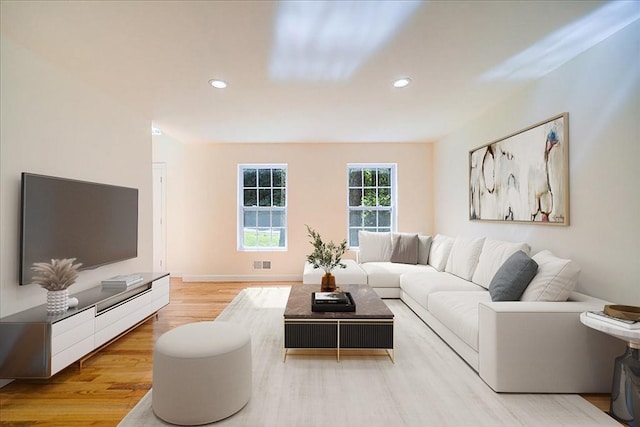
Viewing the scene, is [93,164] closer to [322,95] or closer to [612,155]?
[322,95]

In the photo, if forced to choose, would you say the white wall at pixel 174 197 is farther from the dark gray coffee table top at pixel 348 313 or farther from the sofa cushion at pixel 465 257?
the sofa cushion at pixel 465 257

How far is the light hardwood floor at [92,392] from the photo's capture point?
76.5 inches

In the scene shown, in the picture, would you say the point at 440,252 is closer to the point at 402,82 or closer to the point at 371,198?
the point at 371,198

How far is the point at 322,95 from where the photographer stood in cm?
345

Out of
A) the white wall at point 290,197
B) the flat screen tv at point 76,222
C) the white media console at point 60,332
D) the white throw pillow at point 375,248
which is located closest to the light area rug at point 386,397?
the white media console at point 60,332

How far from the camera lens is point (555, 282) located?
2.39 m

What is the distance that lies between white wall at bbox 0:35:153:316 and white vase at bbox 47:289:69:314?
0.93ft

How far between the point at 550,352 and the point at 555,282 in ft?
1.76

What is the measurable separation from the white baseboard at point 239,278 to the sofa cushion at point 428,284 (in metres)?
2.27

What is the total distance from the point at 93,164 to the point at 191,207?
2645 millimetres

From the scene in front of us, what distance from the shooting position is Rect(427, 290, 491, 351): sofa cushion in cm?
246

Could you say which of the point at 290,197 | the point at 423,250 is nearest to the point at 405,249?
the point at 423,250

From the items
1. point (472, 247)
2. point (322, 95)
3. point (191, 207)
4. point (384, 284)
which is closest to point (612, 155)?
point (472, 247)

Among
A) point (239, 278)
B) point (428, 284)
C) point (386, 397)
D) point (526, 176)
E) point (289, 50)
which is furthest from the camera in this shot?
point (239, 278)
